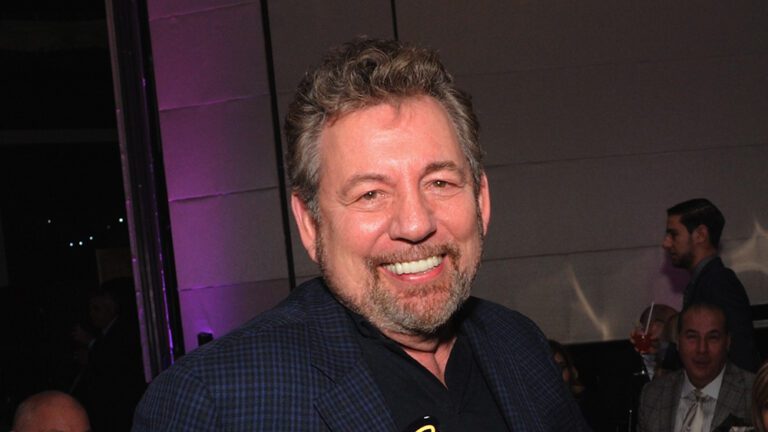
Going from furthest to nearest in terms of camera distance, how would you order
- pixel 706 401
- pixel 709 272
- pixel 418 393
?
pixel 709 272 → pixel 706 401 → pixel 418 393

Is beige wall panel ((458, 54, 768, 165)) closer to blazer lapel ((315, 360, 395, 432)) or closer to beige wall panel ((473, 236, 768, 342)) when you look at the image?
beige wall panel ((473, 236, 768, 342))

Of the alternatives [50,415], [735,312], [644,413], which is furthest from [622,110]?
[50,415]

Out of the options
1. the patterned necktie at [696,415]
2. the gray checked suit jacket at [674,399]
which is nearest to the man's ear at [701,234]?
the gray checked suit jacket at [674,399]

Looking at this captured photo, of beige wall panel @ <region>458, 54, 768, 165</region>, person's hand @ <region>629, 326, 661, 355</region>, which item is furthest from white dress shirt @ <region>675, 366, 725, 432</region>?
beige wall panel @ <region>458, 54, 768, 165</region>

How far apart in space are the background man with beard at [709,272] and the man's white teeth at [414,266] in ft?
10.3

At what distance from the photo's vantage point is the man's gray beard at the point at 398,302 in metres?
1.45

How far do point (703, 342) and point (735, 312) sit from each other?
402 millimetres

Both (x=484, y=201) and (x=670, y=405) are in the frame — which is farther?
(x=670, y=405)

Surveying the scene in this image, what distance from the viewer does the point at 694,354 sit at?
4031 mm

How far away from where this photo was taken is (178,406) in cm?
127

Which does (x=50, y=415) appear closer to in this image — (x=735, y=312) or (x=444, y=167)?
(x=444, y=167)

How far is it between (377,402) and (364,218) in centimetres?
26

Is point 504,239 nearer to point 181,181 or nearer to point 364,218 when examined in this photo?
point 181,181

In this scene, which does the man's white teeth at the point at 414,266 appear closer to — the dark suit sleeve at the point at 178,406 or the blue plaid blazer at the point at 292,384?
the blue plaid blazer at the point at 292,384
